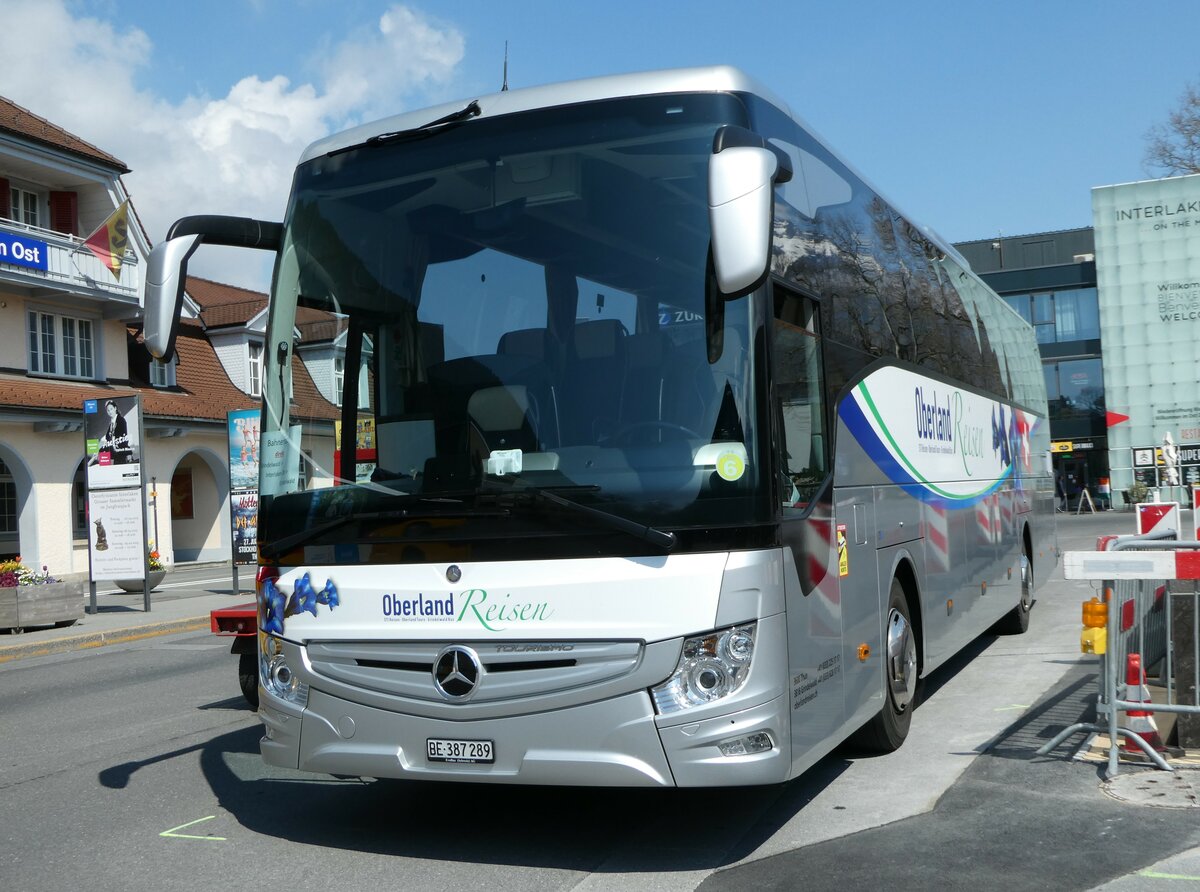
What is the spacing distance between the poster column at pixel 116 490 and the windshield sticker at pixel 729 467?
55.3 ft

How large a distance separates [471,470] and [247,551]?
18703mm

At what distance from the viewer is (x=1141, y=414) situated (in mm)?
49625

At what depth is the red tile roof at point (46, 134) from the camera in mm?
28688

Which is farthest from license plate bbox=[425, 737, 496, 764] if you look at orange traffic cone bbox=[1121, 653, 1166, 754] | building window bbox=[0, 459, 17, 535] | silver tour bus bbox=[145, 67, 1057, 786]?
building window bbox=[0, 459, 17, 535]

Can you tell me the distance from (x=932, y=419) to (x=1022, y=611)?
4.55 m

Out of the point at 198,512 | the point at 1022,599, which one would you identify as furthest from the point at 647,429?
the point at 198,512

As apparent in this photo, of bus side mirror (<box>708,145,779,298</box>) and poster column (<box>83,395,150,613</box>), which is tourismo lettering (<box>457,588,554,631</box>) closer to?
bus side mirror (<box>708,145,779,298</box>)

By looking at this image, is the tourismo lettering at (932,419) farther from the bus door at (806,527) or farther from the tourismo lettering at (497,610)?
the tourismo lettering at (497,610)

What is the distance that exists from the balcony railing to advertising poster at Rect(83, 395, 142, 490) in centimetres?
871

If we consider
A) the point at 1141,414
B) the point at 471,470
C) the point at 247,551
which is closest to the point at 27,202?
the point at 247,551

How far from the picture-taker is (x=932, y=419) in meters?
8.73

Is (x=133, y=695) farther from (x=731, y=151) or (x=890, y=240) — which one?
(x=731, y=151)

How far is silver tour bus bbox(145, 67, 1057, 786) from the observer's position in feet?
16.0

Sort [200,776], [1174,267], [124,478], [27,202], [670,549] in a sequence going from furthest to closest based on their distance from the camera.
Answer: [1174,267]
[27,202]
[124,478]
[200,776]
[670,549]
